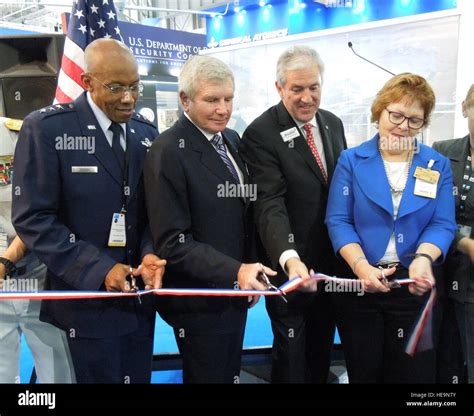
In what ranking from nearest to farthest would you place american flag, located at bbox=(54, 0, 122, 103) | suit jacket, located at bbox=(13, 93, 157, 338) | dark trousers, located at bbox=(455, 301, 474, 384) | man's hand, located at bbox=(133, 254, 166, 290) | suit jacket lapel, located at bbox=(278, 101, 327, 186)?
1. suit jacket, located at bbox=(13, 93, 157, 338)
2. man's hand, located at bbox=(133, 254, 166, 290)
3. suit jacket lapel, located at bbox=(278, 101, 327, 186)
4. dark trousers, located at bbox=(455, 301, 474, 384)
5. american flag, located at bbox=(54, 0, 122, 103)

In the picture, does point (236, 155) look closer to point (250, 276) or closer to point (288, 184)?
point (288, 184)

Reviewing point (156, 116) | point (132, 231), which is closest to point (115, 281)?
point (132, 231)

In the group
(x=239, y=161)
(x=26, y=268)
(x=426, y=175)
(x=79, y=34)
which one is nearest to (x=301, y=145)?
(x=239, y=161)

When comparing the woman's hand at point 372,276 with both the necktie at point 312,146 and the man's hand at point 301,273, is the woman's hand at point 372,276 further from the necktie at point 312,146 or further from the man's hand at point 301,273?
the necktie at point 312,146

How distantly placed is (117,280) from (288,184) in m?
0.87

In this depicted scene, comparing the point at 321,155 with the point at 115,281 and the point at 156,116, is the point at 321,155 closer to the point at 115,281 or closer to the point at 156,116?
the point at 115,281

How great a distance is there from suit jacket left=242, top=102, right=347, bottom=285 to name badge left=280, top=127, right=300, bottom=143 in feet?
0.04

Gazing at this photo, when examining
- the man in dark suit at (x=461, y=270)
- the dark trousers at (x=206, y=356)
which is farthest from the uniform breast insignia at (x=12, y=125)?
the man in dark suit at (x=461, y=270)

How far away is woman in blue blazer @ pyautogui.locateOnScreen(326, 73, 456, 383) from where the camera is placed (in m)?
1.86

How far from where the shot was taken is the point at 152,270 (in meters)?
1.83

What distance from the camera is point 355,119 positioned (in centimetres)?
510

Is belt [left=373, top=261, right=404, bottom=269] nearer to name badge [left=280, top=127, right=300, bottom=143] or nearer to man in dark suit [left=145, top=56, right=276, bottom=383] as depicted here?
man in dark suit [left=145, top=56, right=276, bottom=383]

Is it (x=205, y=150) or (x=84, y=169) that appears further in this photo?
(x=205, y=150)

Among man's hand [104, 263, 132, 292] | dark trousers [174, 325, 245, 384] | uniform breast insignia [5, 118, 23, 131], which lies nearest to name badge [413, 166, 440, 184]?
dark trousers [174, 325, 245, 384]
